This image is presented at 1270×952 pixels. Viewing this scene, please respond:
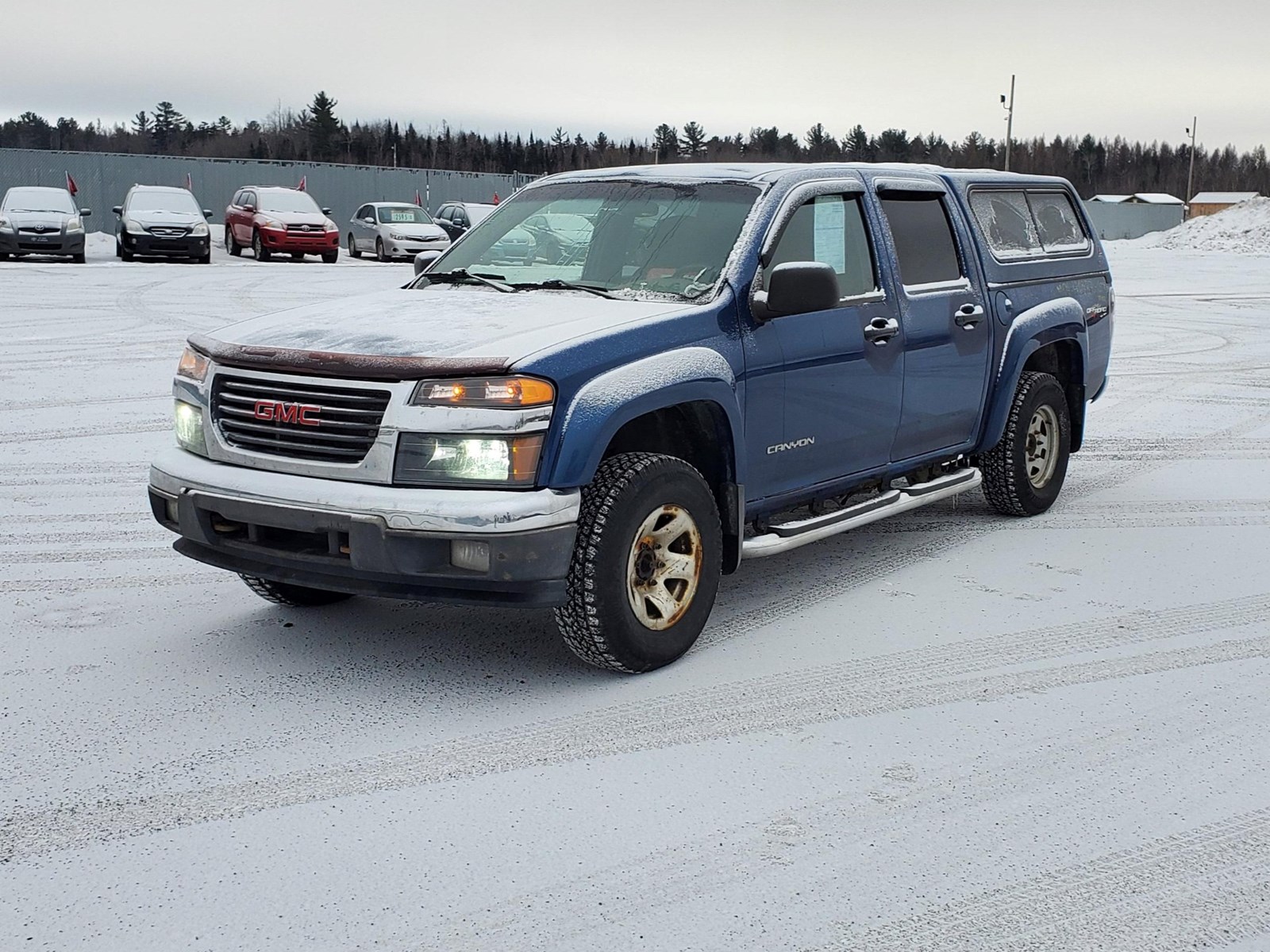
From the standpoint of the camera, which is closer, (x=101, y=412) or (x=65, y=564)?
(x=65, y=564)

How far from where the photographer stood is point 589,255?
18.9 feet

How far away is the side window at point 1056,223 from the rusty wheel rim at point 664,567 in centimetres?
361

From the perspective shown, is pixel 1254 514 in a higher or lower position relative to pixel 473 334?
lower

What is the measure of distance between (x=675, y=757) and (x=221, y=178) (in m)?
47.2

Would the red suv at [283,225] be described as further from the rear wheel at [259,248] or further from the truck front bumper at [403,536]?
the truck front bumper at [403,536]

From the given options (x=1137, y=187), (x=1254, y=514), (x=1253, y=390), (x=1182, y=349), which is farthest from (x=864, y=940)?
(x=1137, y=187)

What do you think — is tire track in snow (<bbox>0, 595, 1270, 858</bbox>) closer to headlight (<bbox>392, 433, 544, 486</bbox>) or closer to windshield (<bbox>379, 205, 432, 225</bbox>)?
headlight (<bbox>392, 433, 544, 486</bbox>)

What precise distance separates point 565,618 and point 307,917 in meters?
1.70

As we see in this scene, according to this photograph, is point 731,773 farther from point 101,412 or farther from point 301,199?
point 301,199

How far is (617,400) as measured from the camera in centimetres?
468

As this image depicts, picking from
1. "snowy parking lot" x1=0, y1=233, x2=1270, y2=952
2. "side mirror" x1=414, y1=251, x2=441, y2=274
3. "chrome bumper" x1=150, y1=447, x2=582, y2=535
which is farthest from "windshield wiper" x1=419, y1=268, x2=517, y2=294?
"chrome bumper" x1=150, y1=447, x2=582, y2=535

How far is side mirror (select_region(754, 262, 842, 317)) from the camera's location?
5223 mm

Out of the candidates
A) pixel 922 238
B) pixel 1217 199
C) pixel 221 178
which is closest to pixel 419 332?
pixel 922 238

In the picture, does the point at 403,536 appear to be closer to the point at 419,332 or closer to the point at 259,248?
the point at 419,332
